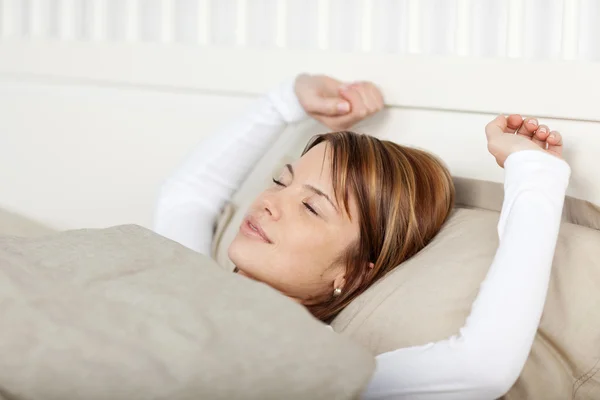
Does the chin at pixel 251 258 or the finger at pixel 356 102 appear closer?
the chin at pixel 251 258

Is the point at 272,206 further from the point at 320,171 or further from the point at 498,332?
the point at 498,332

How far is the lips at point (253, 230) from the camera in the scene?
109 centimetres

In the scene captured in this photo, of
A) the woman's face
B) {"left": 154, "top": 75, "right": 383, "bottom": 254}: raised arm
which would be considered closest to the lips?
the woman's face

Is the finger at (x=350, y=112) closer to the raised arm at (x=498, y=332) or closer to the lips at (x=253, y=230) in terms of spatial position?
the lips at (x=253, y=230)

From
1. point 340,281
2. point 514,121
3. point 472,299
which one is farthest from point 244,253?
point 514,121

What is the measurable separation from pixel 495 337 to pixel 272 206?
38 centimetres

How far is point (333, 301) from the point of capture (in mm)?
1120

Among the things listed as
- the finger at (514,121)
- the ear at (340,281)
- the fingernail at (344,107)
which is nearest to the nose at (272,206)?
the ear at (340,281)

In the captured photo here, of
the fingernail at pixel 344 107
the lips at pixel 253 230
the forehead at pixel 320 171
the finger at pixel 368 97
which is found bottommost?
the lips at pixel 253 230

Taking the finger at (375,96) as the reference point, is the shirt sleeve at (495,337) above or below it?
below

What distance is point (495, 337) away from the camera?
854 mm

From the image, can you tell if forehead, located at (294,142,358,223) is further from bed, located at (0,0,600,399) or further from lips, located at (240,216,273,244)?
bed, located at (0,0,600,399)

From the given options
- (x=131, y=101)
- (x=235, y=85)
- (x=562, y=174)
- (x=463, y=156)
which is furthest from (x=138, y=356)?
(x=131, y=101)

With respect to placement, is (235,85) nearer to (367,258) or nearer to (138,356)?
(367,258)
